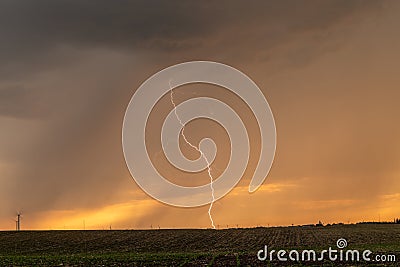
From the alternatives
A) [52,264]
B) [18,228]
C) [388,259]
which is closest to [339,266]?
[388,259]

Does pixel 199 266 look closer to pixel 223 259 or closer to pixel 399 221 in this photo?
pixel 223 259

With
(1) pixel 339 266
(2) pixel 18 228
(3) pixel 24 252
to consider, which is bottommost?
(1) pixel 339 266

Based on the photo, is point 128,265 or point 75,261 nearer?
point 128,265

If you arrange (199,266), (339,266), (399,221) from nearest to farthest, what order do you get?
(339,266)
(199,266)
(399,221)

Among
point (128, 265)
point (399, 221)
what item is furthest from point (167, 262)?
point (399, 221)

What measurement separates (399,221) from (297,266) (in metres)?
165

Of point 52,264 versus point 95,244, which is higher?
point 95,244

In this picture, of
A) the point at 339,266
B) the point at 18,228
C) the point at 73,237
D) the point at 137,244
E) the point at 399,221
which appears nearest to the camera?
the point at 339,266

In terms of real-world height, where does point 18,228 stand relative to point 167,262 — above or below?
above

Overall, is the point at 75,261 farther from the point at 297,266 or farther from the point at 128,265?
the point at 297,266

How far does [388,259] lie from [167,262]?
55.3ft

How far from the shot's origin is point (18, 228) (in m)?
132

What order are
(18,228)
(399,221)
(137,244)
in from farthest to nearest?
1. (399,221)
2. (18,228)
3. (137,244)

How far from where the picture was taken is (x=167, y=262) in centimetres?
4862
